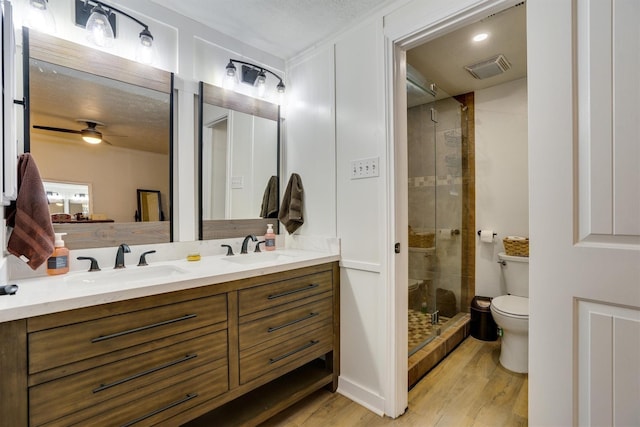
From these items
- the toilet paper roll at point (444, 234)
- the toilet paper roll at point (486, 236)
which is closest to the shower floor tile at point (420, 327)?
the toilet paper roll at point (444, 234)

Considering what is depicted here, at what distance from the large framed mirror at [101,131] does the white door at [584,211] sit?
178cm

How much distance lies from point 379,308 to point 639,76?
1395 millimetres

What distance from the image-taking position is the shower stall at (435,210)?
243cm

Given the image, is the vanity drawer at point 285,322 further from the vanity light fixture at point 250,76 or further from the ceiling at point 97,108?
the vanity light fixture at point 250,76

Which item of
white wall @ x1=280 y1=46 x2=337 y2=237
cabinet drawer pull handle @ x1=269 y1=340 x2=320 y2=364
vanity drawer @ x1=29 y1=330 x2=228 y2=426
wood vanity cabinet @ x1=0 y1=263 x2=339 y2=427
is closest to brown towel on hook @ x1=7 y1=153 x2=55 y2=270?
wood vanity cabinet @ x1=0 y1=263 x2=339 y2=427

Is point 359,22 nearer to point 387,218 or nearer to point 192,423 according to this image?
point 387,218

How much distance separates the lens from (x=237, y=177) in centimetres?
202

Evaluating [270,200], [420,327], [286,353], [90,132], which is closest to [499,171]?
[420,327]

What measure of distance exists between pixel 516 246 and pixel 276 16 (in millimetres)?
2548

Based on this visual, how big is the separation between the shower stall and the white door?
119 centimetres

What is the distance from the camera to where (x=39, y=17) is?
4.33ft

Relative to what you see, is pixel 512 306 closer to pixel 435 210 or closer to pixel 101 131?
pixel 435 210

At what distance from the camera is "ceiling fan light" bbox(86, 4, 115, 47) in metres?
1.40

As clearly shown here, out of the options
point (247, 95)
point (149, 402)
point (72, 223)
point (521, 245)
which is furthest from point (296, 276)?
point (521, 245)
